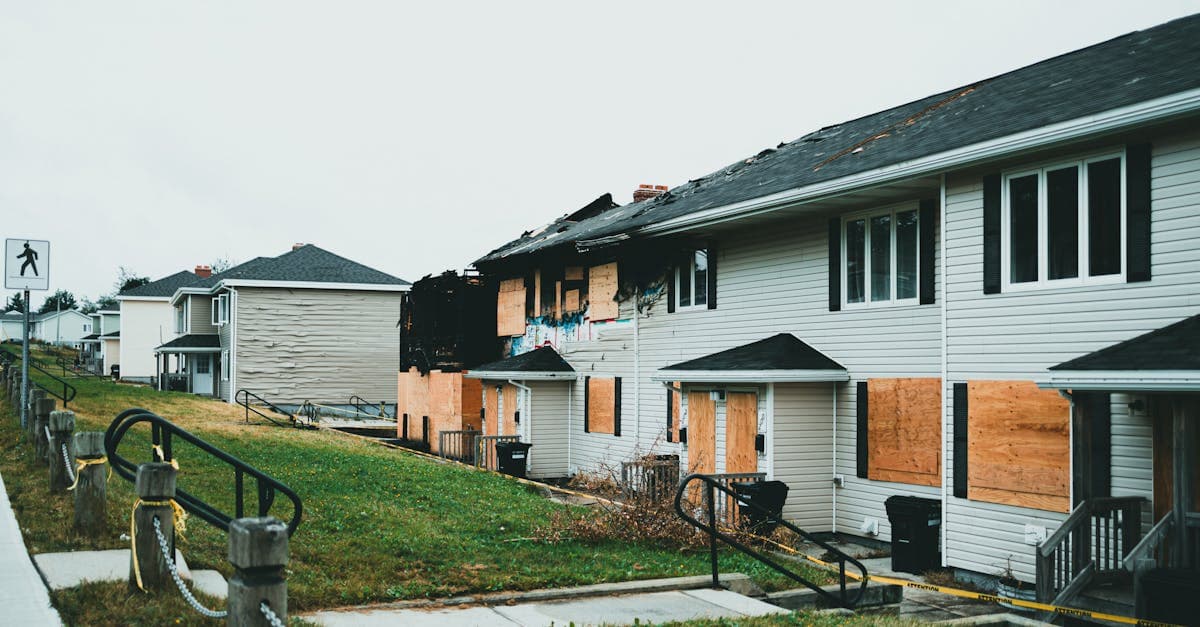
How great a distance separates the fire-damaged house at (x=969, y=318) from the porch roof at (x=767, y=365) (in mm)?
66

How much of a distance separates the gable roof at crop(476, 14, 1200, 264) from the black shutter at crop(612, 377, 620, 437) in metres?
3.43

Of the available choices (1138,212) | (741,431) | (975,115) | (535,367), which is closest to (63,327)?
(535,367)

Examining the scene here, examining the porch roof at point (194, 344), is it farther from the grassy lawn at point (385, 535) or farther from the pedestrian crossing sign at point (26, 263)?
the pedestrian crossing sign at point (26, 263)

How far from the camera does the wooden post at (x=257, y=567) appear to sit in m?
4.77

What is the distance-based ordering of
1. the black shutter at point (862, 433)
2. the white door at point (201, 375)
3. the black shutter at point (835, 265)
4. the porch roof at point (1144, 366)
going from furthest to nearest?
the white door at point (201, 375)
the black shutter at point (835, 265)
the black shutter at point (862, 433)
the porch roof at point (1144, 366)

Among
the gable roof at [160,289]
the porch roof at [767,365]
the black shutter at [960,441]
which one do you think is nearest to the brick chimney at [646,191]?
the porch roof at [767,365]

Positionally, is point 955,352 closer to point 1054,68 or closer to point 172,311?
point 1054,68

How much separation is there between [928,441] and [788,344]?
3152 millimetres

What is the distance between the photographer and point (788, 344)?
16109 millimetres

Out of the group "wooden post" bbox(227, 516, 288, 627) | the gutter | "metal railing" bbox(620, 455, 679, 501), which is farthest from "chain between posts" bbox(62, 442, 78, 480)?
the gutter

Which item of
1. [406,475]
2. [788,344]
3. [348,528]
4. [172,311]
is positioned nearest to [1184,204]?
[788,344]

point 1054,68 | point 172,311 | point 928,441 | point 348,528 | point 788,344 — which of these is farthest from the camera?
point 172,311

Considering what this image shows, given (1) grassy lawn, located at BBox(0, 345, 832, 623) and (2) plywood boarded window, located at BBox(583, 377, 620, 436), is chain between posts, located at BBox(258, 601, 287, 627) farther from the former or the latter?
(2) plywood boarded window, located at BBox(583, 377, 620, 436)

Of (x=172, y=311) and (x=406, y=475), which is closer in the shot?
(x=406, y=475)
